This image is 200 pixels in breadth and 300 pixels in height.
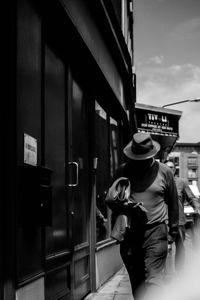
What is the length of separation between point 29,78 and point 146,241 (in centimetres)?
180

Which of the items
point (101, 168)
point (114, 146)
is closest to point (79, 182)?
point (101, 168)

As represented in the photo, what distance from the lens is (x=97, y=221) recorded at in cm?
931

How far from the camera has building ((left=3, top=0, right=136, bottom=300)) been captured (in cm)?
461

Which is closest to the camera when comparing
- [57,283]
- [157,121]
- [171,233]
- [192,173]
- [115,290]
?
[171,233]

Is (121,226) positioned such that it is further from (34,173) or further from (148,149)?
(34,173)

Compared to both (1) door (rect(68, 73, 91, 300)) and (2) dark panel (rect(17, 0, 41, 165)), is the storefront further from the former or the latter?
(2) dark panel (rect(17, 0, 41, 165))

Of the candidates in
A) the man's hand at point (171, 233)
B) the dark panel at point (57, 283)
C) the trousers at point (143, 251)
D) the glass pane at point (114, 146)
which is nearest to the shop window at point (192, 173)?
the glass pane at point (114, 146)

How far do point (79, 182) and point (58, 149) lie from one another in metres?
1.44

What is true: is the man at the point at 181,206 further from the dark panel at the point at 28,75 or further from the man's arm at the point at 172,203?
the dark panel at the point at 28,75

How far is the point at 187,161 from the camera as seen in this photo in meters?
110

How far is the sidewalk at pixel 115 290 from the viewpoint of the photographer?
7965 mm

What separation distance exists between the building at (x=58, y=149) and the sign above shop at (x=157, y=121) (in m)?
8.14

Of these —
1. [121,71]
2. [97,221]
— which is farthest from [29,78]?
[121,71]

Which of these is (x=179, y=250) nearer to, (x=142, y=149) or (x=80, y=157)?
(x=80, y=157)
